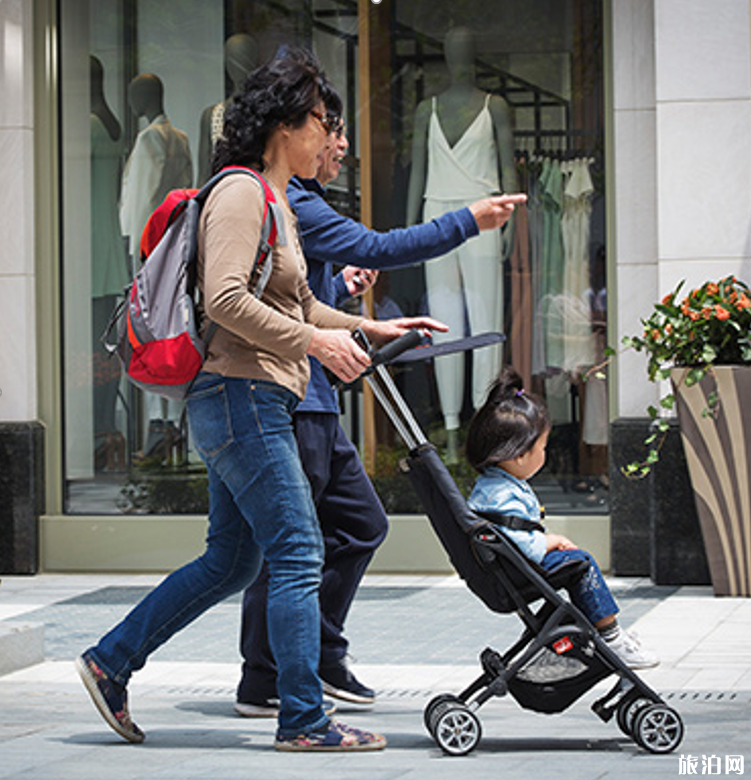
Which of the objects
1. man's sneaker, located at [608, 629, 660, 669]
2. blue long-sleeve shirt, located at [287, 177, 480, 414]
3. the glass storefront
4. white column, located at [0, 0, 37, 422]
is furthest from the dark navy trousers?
white column, located at [0, 0, 37, 422]

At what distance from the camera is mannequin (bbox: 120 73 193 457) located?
987cm

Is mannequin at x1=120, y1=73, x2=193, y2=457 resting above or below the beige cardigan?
above

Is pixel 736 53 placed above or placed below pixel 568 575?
above

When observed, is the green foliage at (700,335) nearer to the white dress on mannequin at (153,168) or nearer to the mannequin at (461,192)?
the mannequin at (461,192)

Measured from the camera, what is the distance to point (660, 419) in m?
8.21

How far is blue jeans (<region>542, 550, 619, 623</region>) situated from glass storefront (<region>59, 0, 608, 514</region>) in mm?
4442

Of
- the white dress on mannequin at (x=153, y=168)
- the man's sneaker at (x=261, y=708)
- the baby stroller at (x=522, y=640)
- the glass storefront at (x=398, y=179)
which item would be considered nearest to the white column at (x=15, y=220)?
the glass storefront at (x=398, y=179)

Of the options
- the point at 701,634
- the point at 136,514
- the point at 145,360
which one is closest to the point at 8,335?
the point at 136,514

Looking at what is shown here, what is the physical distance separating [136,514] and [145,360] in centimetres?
532

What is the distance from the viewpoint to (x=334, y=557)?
5.36m

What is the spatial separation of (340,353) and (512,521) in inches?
27.8

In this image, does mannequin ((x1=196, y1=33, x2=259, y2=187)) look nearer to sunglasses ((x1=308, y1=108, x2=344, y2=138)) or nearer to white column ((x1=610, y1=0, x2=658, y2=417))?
white column ((x1=610, y1=0, x2=658, y2=417))

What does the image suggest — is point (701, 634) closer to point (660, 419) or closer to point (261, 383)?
point (660, 419)

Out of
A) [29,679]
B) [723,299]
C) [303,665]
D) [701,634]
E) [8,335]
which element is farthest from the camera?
[8,335]
